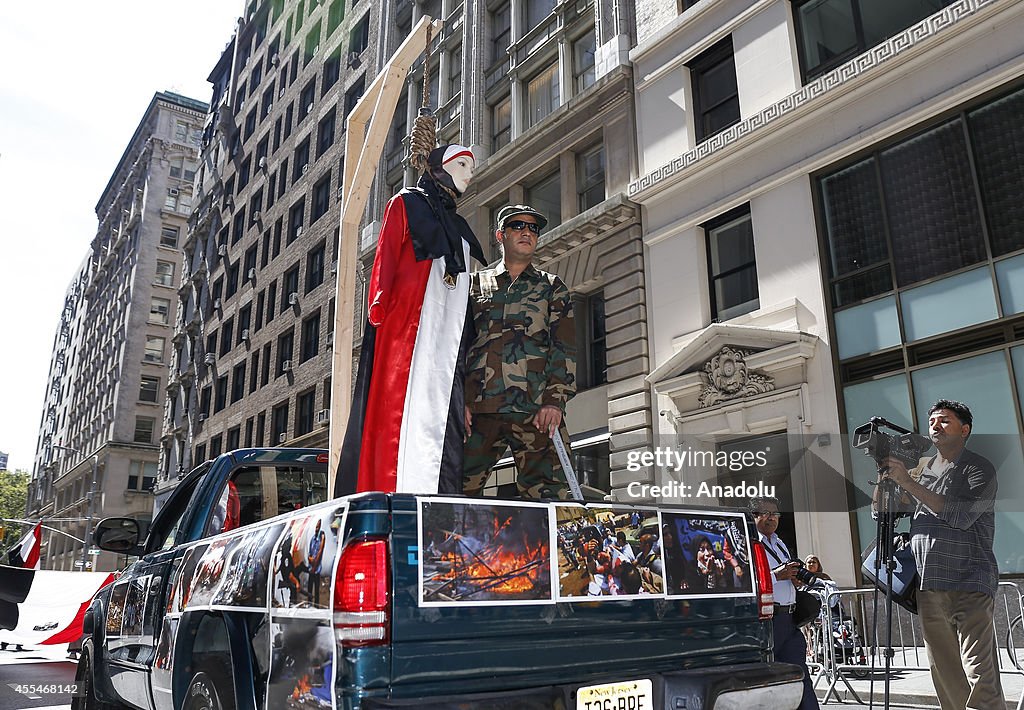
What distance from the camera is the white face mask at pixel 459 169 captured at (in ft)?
16.1

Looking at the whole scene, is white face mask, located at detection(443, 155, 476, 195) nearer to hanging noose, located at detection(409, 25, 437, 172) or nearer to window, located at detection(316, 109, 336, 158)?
hanging noose, located at detection(409, 25, 437, 172)

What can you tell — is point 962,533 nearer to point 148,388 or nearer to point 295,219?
point 295,219

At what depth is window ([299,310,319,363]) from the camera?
31.2 m

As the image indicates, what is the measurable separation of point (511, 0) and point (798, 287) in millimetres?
13578

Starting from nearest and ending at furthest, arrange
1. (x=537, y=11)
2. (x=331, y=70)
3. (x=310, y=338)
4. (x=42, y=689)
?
(x=42, y=689), (x=537, y=11), (x=310, y=338), (x=331, y=70)

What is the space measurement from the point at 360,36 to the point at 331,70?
2.99 m

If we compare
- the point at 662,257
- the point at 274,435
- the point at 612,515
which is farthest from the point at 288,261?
the point at 612,515

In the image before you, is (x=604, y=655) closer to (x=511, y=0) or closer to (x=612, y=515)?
(x=612, y=515)

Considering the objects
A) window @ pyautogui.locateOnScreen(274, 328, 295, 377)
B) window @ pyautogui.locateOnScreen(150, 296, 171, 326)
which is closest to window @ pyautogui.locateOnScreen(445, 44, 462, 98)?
window @ pyautogui.locateOnScreen(274, 328, 295, 377)

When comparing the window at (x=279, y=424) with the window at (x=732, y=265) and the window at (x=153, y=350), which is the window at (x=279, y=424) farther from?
the window at (x=153, y=350)

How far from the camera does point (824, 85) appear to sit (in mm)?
13398

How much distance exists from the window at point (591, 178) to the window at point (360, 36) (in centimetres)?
1737

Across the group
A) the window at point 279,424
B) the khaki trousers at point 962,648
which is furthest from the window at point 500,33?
the khaki trousers at point 962,648

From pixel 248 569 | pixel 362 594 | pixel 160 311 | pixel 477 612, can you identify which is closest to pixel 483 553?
pixel 477 612
